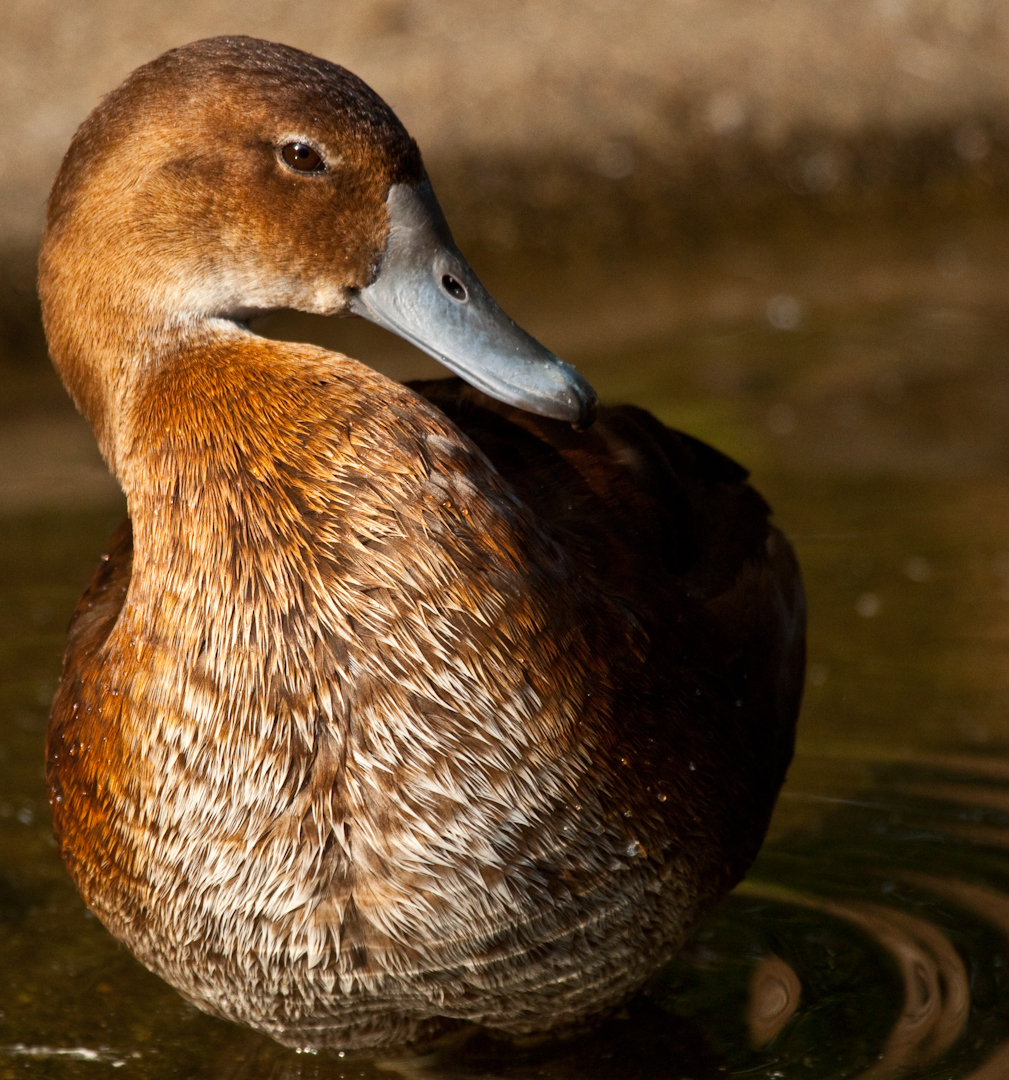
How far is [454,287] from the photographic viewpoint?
2.80 m

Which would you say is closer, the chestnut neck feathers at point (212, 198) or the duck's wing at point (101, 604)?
the chestnut neck feathers at point (212, 198)

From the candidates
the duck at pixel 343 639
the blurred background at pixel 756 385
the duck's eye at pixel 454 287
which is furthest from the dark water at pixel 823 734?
the duck's eye at pixel 454 287

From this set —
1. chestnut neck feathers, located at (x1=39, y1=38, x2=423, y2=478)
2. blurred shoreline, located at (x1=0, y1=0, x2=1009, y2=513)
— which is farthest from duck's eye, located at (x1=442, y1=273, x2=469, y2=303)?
blurred shoreline, located at (x1=0, y1=0, x2=1009, y2=513)

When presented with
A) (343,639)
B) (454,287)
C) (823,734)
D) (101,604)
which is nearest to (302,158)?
(454,287)

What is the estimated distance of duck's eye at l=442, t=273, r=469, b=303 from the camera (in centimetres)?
279

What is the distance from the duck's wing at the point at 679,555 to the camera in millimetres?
2846

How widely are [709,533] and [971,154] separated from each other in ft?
17.0

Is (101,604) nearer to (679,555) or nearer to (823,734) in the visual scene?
(679,555)

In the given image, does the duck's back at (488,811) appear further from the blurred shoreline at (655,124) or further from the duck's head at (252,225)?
the blurred shoreline at (655,124)

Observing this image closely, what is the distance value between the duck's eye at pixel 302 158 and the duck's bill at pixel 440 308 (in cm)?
14

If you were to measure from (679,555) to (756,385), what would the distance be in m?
3.14

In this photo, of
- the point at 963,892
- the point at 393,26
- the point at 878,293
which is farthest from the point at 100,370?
the point at 393,26

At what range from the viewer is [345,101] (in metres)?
2.66

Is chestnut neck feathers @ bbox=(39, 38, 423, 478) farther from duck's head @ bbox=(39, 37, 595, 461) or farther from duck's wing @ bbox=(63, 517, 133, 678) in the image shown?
duck's wing @ bbox=(63, 517, 133, 678)
